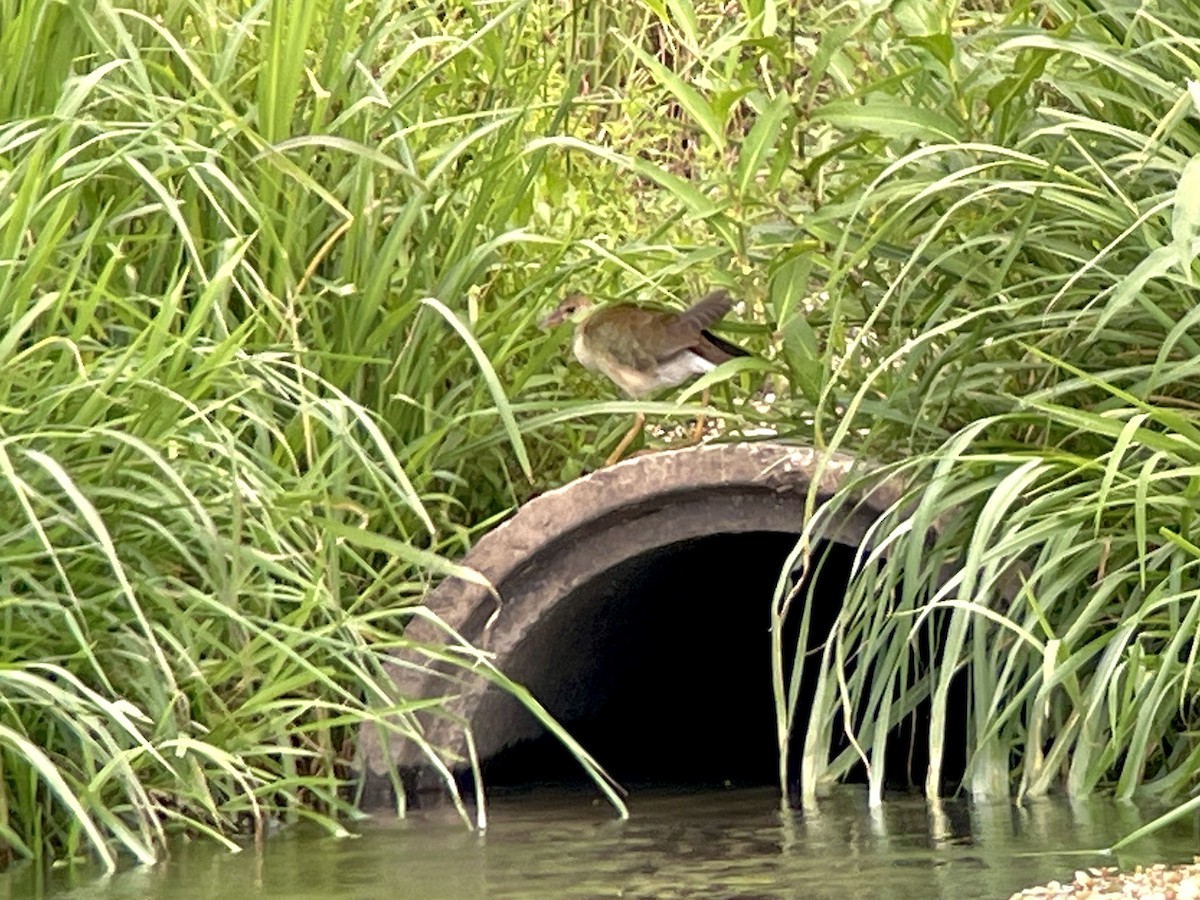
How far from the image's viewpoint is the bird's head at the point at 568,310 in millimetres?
5465

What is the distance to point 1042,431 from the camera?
467cm

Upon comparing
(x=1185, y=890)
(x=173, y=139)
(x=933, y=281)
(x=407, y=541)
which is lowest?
(x=1185, y=890)

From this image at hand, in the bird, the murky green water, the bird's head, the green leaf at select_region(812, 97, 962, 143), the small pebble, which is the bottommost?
the small pebble

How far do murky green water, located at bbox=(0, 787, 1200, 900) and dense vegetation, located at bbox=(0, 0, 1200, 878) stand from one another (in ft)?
0.39

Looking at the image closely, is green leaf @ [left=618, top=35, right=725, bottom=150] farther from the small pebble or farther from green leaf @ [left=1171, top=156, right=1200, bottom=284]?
the small pebble

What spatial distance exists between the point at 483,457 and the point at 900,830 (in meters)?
1.57

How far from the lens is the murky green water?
12.1 ft

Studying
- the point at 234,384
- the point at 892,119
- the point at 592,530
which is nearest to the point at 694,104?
the point at 892,119

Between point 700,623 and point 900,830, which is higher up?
point 700,623

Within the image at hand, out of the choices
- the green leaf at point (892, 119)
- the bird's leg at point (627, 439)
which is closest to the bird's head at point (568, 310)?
the bird's leg at point (627, 439)

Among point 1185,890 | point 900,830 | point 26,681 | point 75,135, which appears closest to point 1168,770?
point 900,830

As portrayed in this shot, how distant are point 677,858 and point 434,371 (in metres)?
1.53

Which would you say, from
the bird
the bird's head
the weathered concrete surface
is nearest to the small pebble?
the weathered concrete surface

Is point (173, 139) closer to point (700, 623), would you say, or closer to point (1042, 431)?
point (1042, 431)
